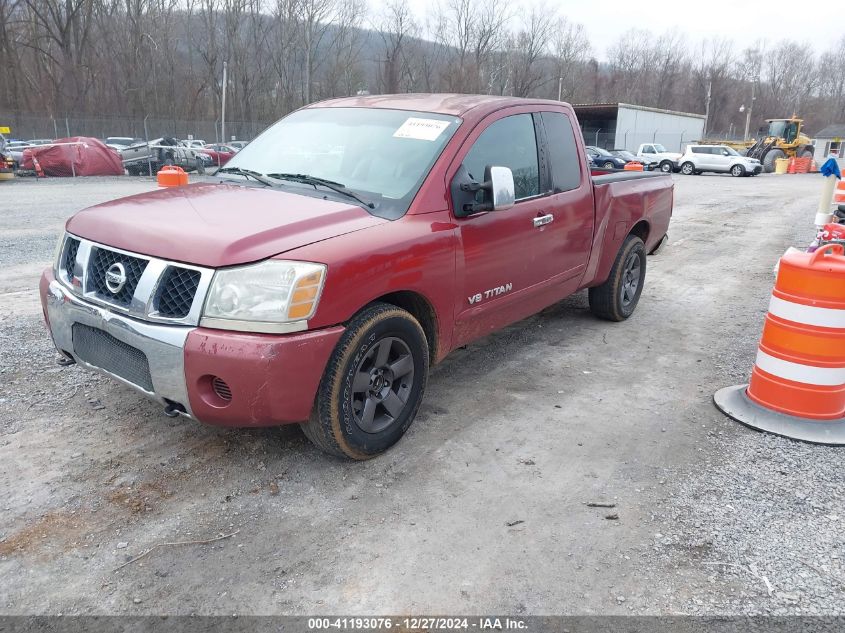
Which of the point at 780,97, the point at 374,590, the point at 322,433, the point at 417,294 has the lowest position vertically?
the point at 374,590

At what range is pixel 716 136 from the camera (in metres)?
95.8

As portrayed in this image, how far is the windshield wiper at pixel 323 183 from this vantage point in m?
3.55

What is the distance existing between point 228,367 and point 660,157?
118 ft

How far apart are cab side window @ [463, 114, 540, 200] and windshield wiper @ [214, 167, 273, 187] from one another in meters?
1.24

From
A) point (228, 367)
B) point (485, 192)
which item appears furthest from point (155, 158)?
point (228, 367)

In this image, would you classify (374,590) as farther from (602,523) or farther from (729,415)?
(729,415)

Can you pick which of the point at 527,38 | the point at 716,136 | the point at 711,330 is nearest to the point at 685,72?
the point at 716,136

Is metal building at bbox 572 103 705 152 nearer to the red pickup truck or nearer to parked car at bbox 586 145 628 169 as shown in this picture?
parked car at bbox 586 145 628 169

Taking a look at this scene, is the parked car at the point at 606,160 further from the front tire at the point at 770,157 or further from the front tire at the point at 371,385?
the front tire at the point at 371,385

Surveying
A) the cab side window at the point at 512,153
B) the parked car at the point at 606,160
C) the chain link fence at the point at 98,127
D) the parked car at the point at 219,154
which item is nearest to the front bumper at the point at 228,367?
the cab side window at the point at 512,153

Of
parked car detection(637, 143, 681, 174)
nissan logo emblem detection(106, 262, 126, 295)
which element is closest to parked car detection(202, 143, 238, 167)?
parked car detection(637, 143, 681, 174)

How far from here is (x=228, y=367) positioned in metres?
2.78

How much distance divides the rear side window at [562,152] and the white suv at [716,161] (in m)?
31.8

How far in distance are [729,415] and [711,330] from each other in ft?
7.01
